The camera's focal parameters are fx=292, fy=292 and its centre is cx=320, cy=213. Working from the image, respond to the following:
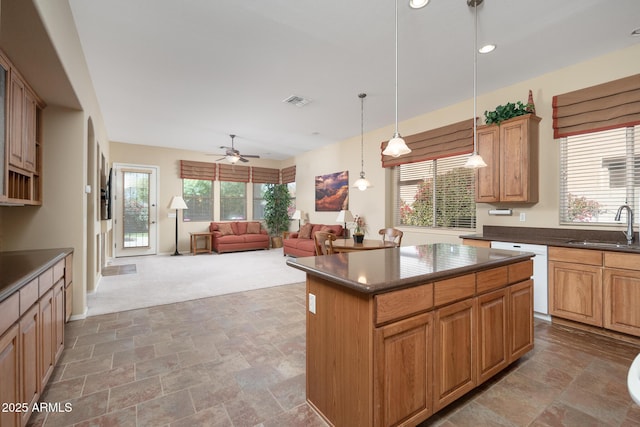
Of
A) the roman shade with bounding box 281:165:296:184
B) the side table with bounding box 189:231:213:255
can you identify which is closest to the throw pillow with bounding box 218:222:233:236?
the side table with bounding box 189:231:213:255

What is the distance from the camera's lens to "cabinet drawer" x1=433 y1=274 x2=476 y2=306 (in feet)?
5.61

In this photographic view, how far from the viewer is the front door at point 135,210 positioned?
300 inches

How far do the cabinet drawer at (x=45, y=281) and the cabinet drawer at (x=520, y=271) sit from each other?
3275mm

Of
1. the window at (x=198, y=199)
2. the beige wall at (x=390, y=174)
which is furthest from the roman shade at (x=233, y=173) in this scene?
the beige wall at (x=390, y=174)

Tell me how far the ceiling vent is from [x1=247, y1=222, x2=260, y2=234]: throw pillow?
5.20 meters

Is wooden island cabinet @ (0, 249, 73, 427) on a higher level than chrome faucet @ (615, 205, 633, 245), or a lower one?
lower

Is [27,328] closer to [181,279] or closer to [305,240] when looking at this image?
[181,279]

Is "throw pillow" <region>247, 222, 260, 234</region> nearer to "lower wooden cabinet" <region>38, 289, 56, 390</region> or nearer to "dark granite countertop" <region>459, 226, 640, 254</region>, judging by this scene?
"dark granite countertop" <region>459, 226, 640, 254</region>

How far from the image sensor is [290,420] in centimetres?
176

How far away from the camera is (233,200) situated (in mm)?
9375

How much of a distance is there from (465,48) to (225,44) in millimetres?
2539

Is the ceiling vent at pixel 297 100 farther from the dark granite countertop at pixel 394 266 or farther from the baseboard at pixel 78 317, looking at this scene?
the baseboard at pixel 78 317

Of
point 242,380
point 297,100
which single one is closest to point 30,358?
point 242,380

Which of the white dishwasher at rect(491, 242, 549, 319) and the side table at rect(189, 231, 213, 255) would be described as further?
the side table at rect(189, 231, 213, 255)
